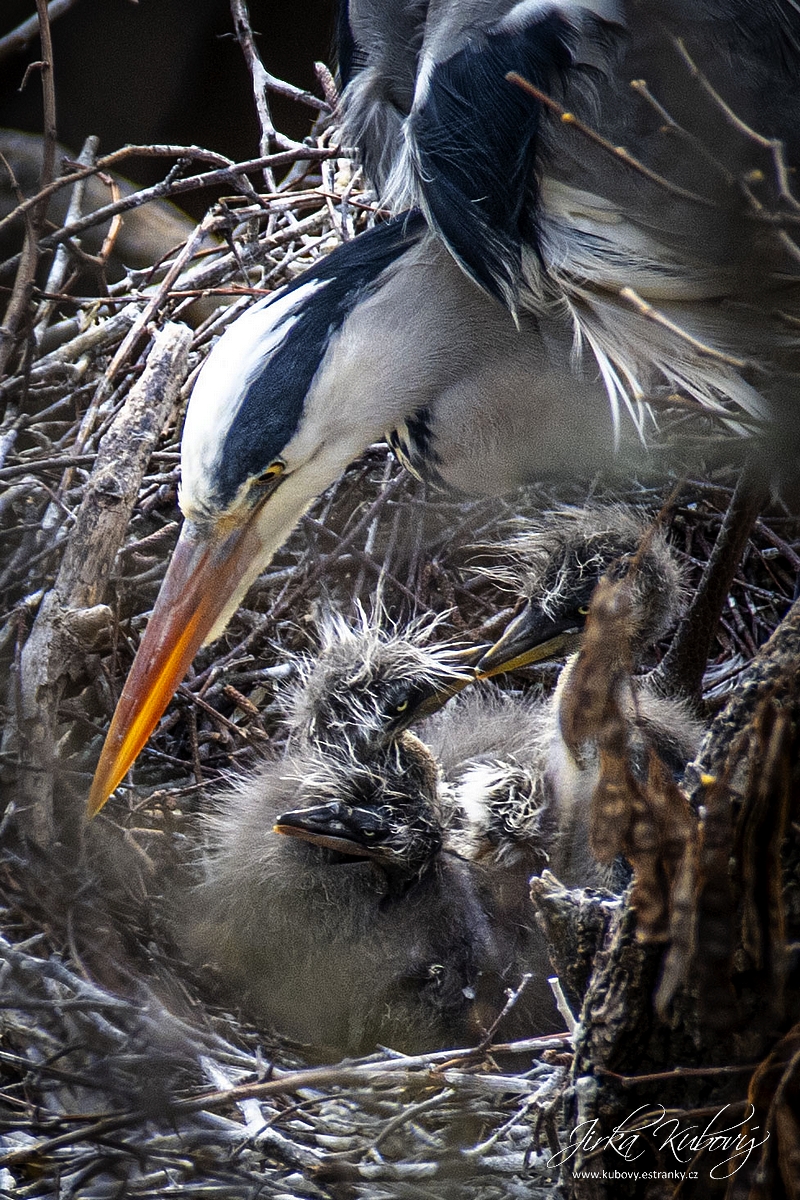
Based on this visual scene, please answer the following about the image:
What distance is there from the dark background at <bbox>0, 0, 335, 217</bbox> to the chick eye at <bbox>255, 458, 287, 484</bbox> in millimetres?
628

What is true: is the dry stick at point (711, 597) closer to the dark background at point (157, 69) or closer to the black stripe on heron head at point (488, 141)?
the black stripe on heron head at point (488, 141)

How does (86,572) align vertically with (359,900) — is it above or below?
above

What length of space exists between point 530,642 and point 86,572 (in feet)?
2.22

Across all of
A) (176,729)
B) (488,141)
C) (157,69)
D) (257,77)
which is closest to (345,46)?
(157,69)

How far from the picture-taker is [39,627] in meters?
1.61

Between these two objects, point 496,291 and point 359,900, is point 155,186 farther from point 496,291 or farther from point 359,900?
point 359,900

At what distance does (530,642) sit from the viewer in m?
1.65

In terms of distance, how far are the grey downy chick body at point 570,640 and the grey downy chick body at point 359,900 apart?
0.13 metres

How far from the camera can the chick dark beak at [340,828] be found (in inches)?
56.8

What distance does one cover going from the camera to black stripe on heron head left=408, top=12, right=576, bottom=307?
4.27 ft

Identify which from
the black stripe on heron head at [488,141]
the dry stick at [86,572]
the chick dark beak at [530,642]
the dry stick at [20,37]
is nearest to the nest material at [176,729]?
the dry stick at [86,572]

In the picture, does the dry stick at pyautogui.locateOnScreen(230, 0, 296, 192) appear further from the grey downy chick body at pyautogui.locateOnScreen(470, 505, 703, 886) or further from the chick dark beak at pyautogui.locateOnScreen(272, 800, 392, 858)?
the chick dark beak at pyautogui.locateOnScreen(272, 800, 392, 858)

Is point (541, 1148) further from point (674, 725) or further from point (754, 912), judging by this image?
point (674, 725)

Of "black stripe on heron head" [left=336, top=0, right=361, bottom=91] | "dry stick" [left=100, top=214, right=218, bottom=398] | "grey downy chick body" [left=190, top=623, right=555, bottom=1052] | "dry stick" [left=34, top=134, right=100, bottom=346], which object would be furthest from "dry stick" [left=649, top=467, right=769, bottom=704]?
"dry stick" [left=34, top=134, right=100, bottom=346]
